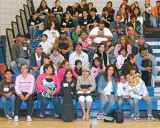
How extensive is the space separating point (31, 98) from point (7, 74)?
0.73m

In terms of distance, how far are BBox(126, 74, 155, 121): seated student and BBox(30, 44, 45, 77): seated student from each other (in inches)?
85.3

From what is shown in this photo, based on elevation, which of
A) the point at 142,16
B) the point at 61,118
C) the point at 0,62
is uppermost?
the point at 142,16

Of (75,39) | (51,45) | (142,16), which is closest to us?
(51,45)

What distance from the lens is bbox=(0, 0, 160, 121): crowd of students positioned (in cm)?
718

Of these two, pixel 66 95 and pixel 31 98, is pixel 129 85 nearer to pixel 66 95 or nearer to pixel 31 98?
pixel 66 95

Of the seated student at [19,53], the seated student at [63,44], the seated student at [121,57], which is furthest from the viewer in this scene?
the seated student at [63,44]

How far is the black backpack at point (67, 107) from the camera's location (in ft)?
22.7

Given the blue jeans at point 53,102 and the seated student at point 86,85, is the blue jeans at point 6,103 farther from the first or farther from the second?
the seated student at point 86,85

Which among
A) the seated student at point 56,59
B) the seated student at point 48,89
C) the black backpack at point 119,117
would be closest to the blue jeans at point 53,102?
the seated student at point 48,89

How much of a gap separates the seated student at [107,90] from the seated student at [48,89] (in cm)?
90

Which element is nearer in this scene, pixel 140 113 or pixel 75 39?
pixel 140 113

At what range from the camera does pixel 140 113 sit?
7.42m

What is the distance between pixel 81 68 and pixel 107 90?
0.99m

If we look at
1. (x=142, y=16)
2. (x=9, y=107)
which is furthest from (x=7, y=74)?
(x=142, y=16)
